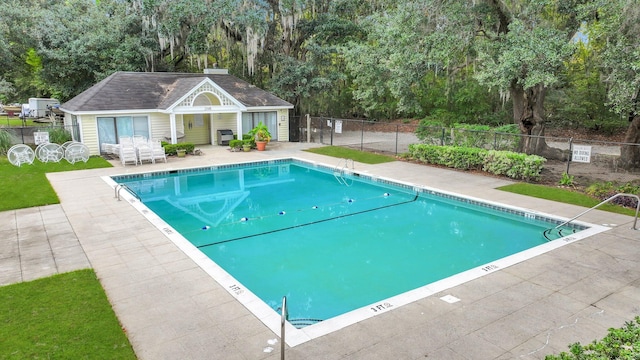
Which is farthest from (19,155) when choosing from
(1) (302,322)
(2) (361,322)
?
(2) (361,322)

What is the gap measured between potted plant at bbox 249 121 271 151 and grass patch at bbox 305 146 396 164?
2007 millimetres

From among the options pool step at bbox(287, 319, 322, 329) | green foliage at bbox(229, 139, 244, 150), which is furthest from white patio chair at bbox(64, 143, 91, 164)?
pool step at bbox(287, 319, 322, 329)

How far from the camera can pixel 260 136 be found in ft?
63.6

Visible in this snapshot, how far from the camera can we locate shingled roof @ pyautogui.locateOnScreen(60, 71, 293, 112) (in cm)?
1744

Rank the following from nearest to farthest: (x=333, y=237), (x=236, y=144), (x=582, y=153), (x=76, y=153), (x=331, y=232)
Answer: (x=333, y=237), (x=331, y=232), (x=582, y=153), (x=76, y=153), (x=236, y=144)

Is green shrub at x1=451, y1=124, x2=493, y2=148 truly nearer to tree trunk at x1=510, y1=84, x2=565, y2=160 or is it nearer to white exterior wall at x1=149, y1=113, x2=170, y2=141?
tree trunk at x1=510, y1=84, x2=565, y2=160

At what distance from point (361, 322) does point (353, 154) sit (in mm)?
13437

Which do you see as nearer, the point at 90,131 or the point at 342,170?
the point at 342,170

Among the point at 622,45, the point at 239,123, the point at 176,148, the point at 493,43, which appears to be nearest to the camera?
the point at 622,45

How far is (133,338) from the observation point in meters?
4.51

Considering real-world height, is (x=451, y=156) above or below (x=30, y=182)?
above

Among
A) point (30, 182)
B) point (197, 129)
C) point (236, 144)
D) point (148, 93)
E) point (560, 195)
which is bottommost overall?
point (560, 195)

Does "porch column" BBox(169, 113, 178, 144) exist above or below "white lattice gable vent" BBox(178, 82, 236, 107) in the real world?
below

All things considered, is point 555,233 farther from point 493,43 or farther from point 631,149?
point 631,149
